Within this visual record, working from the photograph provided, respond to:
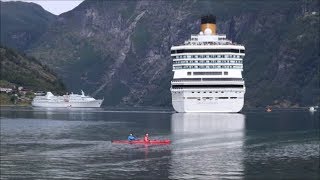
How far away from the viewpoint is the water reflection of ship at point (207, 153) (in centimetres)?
10366

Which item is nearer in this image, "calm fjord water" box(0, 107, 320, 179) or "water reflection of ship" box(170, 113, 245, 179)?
"calm fjord water" box(0, 107, 320, 179)

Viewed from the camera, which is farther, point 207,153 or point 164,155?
point 207,153

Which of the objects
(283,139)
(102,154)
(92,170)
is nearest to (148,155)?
(102,154)

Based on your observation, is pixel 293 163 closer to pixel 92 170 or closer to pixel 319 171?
pixel 319 171

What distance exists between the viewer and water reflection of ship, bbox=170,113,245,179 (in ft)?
340

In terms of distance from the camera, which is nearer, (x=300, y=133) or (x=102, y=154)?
(x=102, y=154)

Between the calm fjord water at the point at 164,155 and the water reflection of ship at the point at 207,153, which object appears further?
the water reflection of ship at the point at 207,153

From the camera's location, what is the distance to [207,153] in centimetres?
12812

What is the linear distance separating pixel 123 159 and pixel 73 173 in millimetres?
17774

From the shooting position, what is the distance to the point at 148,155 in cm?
12525

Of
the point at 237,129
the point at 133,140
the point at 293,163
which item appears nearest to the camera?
the point at 293,163

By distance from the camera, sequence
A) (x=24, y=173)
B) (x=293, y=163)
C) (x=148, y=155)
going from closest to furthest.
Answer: (x=24, y=173) < (x=293, y=163) < (x=148, y=155)

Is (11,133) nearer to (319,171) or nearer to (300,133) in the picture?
(300,133)

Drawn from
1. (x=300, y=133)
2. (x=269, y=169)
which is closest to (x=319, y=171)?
(x=269, y=169)
